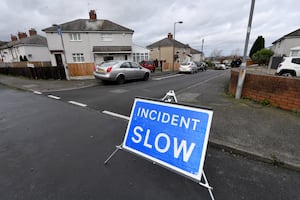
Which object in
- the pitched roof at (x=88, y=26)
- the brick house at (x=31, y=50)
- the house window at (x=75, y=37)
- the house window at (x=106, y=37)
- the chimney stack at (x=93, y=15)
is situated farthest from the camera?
the brick house at (x=31, y=50)

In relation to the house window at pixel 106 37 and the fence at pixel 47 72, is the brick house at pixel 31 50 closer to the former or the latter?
the house window at pixel 106 37

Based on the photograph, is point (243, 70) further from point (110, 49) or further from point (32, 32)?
point (32, 32)

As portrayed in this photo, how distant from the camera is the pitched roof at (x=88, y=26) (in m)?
19.7

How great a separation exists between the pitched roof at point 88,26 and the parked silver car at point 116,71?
13.4m

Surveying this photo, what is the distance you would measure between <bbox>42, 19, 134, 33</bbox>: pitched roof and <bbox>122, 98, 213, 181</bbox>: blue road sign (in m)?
22.0

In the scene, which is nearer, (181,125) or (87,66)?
(181,125)

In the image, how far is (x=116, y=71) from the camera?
9633 millimetres

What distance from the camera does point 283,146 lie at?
2602 millimetres

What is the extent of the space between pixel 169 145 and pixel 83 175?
1.38m

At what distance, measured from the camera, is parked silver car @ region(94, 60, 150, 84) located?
941cm

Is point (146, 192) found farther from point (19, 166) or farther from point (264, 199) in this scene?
point (19, 166)

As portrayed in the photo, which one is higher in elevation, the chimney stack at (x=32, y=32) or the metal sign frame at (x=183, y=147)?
the chimney stack at (x=32, y=32)

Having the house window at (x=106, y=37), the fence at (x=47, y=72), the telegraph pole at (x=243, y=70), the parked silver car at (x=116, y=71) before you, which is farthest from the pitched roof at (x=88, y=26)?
the telegraph pole at (x=243, y=70)

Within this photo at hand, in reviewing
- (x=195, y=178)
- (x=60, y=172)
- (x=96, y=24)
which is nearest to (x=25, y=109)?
(x=60, y=172)
